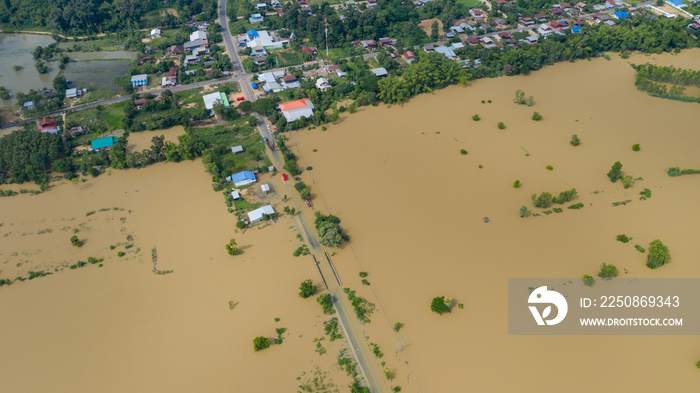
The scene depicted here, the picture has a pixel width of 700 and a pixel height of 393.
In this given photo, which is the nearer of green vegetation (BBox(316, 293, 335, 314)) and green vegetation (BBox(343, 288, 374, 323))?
green vegetation (BBox(343, 288, 374, 323))

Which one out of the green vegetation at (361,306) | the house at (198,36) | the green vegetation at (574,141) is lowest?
the green vegetation at (361,306)

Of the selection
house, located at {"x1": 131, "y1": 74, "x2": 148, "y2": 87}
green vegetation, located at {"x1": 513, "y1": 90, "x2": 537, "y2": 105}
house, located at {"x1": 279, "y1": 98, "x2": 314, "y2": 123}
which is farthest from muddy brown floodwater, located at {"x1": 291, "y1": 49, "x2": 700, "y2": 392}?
house, located at {"x1": 131, "y1": 74, "x2": 148, "y2": 87}

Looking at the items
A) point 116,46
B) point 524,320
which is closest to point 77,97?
point 116,46

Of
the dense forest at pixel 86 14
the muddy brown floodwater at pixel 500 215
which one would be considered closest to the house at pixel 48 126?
the dense forest at pixel 86 14

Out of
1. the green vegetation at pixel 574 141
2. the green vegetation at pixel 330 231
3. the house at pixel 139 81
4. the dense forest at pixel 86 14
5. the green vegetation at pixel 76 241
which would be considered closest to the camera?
the green vegetation at pixel 330 231

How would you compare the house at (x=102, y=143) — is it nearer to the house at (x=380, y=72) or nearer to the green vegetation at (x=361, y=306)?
the green vegetation at (x=361, y=306)

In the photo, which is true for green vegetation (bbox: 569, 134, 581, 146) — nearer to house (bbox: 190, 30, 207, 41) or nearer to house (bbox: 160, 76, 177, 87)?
house (bbox: 160, 76, 177, 87)

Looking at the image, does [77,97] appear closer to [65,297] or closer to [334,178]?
[65,297]
